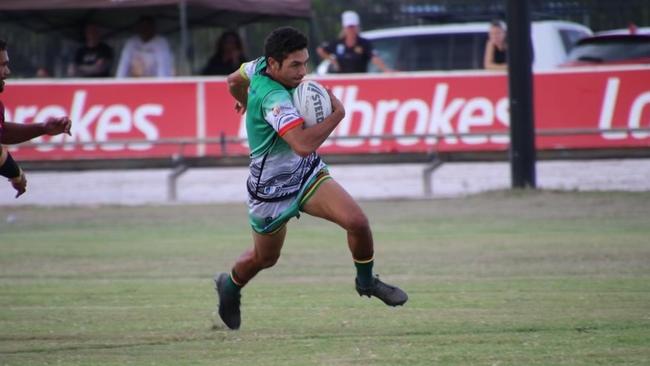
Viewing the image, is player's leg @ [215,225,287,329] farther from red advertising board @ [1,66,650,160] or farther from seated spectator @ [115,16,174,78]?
seated spectator @ [115,16,174,78]

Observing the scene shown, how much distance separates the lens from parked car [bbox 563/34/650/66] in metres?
21.5

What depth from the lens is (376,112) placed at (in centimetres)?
2078

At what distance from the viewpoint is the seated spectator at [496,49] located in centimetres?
2106

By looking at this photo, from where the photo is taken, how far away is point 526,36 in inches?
752

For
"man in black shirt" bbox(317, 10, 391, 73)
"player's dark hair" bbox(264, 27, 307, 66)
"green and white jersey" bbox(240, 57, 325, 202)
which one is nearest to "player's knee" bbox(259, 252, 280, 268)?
"green and white jersey" bbox(240, 57, 325, 202)

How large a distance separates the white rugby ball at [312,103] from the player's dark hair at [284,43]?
257mm

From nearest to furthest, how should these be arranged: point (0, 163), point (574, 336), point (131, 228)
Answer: point (574, 336) < point (0, 163) < point (131, 228)

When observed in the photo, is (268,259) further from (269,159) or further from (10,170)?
(10,170)

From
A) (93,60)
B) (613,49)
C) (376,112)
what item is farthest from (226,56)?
(613,49)

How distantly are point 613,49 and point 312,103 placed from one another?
1373cm

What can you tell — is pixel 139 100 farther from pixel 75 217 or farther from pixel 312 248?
pixel 312 248

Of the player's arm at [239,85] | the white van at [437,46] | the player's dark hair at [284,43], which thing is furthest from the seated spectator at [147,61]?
the player's dark hair at [284,43]

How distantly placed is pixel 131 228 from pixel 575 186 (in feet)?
22.3

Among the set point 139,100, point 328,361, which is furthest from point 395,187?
point 328,361
